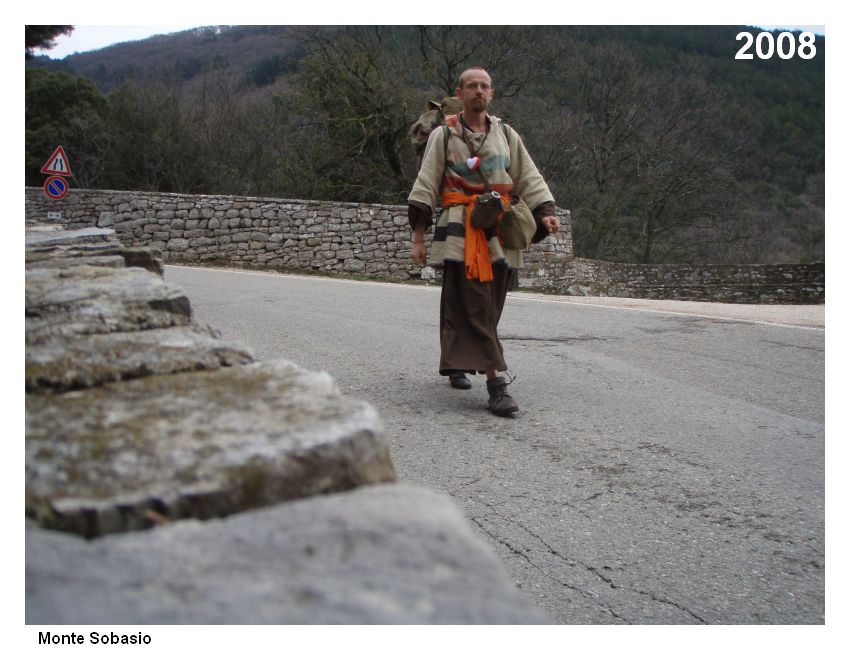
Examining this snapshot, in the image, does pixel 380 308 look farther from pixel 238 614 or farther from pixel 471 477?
pixel 238 614

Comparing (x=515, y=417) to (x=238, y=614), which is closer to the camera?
(x=238, y=614)

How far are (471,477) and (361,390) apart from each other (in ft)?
5.40

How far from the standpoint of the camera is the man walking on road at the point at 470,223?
442 centimetres

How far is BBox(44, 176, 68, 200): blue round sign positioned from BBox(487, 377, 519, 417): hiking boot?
15102 millimetres

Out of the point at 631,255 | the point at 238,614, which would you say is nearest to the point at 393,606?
the point at 238,614

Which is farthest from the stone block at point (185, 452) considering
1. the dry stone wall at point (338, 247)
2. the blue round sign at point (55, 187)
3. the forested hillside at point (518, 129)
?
the forested hillside at point (518, 129)

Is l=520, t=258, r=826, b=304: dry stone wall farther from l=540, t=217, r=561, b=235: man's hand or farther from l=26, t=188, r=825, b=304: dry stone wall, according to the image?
l=540, t=217, r=561, b=235: man's hand

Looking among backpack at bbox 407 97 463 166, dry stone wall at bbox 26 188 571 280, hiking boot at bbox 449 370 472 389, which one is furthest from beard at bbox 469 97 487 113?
dry stone wall at bbox 26 188 571 280

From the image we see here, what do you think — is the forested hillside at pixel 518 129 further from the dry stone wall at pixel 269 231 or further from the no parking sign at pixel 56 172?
the no parking sign at pixel 56 172

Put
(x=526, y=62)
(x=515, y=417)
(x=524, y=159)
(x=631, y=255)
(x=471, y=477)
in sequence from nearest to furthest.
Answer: (x=471, y=477), (x=515, y=417), (x=524, y=159), (x=526, y=62), (x=631, y=255)

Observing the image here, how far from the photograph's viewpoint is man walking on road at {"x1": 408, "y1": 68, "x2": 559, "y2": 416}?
4422 millimetres

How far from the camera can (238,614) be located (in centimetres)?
90

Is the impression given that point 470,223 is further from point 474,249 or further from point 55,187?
point 55,187

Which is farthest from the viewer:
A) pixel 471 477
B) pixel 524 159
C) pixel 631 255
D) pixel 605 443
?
pixel 631 255
